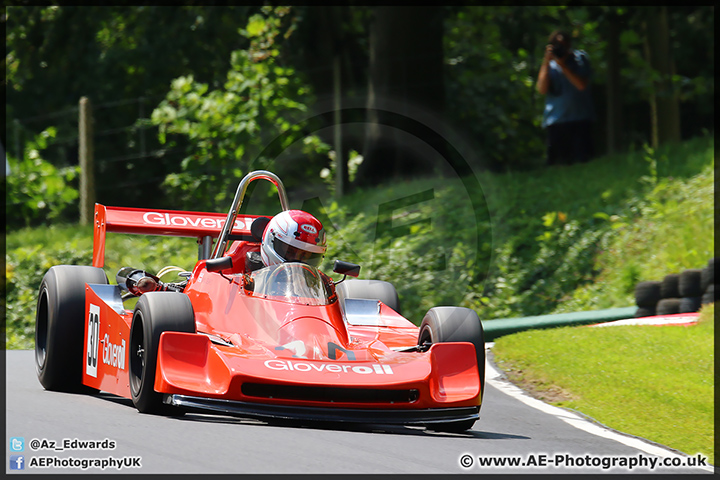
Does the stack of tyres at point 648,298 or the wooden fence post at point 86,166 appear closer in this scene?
→ the stack of tyres at point 648,298

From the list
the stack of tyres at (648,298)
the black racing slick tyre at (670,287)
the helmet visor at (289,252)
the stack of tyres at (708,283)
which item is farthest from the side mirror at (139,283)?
the stack of tyres at (708,283)

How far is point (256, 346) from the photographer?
23.5ft

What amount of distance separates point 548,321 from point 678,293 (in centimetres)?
156

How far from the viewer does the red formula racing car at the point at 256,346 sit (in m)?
6.54

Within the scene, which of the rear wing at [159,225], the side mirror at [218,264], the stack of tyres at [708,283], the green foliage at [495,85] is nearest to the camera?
the side mirror at [218,264]

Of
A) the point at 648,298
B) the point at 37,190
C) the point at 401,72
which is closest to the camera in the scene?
the point at 648,298

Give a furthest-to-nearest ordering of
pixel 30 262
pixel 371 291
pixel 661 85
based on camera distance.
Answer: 1. pixel 661 85
2. pixel 30 262
3. pixel 371 291

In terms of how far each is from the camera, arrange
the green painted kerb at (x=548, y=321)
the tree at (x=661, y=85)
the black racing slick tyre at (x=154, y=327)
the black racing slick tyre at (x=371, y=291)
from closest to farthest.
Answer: the black racing slick tyre at (x=154, y=327)
the black racing slick tyre at (x=371, y=291)
the green painted kerb at (x=548, y=321)
the tree at (x=661, y=85)

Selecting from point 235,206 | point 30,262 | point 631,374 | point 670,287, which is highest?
point 235,206

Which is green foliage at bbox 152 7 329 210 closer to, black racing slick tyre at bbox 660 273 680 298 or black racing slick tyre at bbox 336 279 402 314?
black racing slick tyre at bbox 660 273 680 298

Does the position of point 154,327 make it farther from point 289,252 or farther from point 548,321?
point 548,321

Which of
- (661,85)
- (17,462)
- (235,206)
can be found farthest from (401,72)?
(17,462)

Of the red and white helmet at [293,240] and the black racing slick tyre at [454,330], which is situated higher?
the red and white helmet at [293,240]

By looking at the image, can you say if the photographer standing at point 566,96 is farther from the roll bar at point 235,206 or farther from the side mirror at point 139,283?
the side mirror at point 139,283
